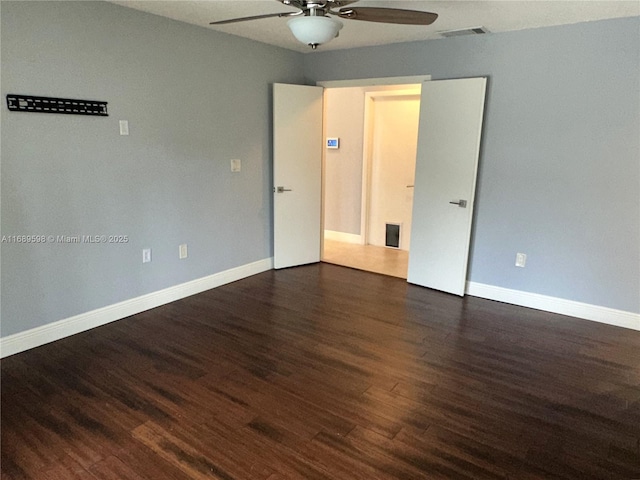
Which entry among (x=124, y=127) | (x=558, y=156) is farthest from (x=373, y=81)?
(x=124, y=127)

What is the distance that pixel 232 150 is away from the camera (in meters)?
4.20

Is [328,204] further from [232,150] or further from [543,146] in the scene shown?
[543,146]

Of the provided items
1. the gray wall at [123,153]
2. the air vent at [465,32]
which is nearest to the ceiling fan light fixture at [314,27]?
the gray wall at [123,153]

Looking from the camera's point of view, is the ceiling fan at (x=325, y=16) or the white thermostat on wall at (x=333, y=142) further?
the white thermostat on wall at (x=333, y=142)

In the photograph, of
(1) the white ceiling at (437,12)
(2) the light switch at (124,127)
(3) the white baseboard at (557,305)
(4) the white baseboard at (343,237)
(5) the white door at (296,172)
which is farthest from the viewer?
(4) the white baseboard at (343,237)

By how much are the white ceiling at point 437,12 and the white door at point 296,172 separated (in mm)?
854

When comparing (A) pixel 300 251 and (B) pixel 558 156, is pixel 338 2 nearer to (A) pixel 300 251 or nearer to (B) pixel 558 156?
(B) pixel 558 156

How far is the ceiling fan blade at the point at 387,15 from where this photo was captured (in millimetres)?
2229

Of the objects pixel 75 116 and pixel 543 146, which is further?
pixel 543 146

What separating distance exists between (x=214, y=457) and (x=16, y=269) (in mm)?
1921

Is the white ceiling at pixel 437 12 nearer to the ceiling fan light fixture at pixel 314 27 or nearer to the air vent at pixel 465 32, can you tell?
the air vent at pixel 465 32

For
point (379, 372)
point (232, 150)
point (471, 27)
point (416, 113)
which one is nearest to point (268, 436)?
point (379, 372)

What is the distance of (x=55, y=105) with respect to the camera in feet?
9.30

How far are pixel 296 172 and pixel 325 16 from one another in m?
2.55
